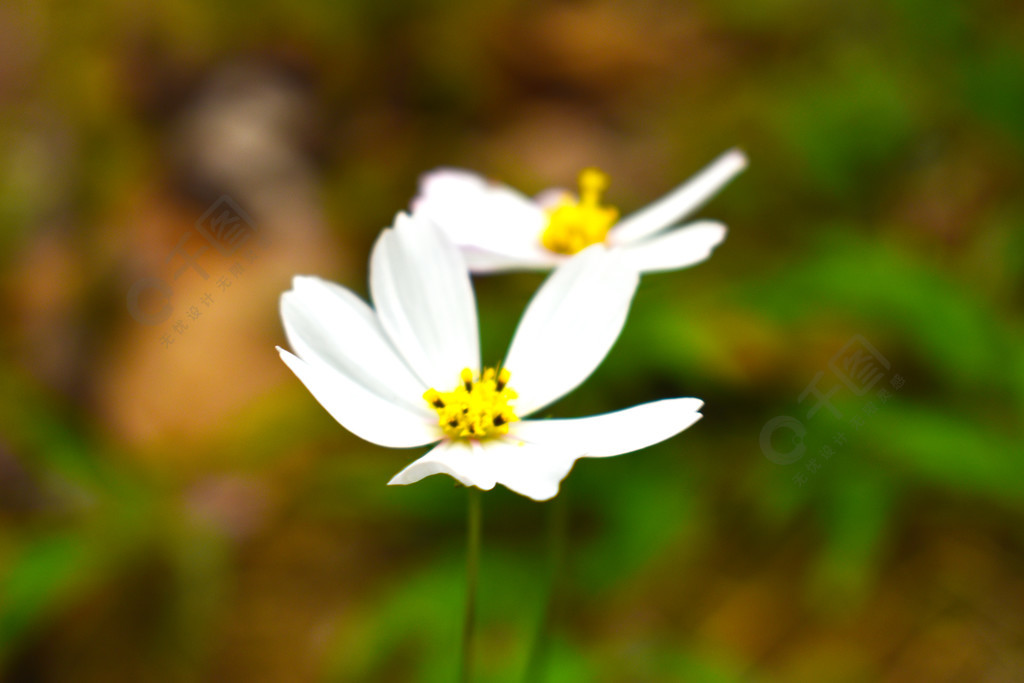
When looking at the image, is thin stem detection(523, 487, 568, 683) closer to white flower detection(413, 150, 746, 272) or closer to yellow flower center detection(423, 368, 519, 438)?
yellow flower center detection(423, 368, 519, 438)

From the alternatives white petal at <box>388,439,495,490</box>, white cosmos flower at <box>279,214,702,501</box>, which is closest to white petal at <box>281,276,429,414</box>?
white cosmos flower at <box>279,214,702,501</box>

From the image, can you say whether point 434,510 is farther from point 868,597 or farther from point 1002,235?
point 1002,235

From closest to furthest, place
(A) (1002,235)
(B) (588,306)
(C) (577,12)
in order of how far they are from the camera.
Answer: (B) (588,306)
(A) (1002,235)
(C) (577,12)

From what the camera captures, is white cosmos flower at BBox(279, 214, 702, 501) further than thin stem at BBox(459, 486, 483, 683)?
Yes

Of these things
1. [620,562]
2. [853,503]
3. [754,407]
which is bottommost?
[853,503]

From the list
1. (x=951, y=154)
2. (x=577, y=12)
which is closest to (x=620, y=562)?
(x=951, y=154)

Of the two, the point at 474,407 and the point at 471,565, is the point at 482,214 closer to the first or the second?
the point at 474,407

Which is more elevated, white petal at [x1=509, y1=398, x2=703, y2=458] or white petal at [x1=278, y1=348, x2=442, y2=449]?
white petal at [x1=278, y1=348, x2=442, y2=449]

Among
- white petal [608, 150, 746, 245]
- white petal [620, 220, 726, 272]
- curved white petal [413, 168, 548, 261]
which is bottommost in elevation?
white petal [620, 220, 726, 272]
